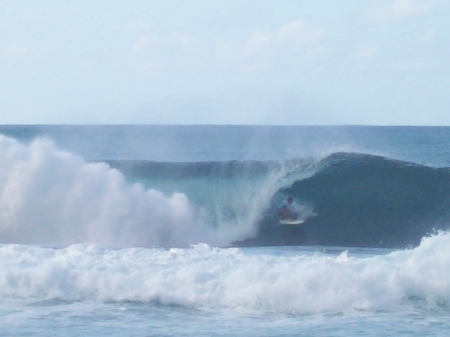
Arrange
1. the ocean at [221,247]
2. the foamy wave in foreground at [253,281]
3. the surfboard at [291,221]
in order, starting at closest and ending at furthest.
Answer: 1. the ocean at [221,247]
2. the foamy wave in foreground at [253,281]
3. the surfboard at [291,221]

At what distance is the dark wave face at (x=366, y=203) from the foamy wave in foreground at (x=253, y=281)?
5.25 meters

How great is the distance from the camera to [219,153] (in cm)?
5222

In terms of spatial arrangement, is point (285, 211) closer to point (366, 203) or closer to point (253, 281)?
point (366, 203)

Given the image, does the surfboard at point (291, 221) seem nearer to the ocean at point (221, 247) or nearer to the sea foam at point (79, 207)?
the ocean at point (221, 247)

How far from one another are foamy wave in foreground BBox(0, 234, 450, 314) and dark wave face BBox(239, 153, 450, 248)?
17.2ft

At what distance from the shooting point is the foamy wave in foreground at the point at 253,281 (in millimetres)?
9961

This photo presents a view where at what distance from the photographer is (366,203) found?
59.5 feet

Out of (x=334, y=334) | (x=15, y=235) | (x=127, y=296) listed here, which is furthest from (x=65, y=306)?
(x=15, y=235)

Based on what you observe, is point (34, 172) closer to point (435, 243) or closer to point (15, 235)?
point (15, 235)

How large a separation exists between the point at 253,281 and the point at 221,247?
611cm

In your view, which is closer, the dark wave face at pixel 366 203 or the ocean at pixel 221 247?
the ocean at pixel 221 247

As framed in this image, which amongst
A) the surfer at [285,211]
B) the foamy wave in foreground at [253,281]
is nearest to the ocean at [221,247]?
the foamy wave in foreground at [253,281]

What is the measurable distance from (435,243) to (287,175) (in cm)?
864

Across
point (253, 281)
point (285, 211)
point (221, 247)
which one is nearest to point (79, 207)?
point (221, 247)
